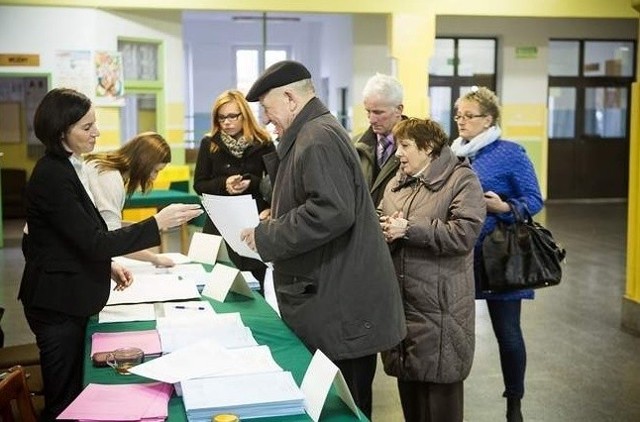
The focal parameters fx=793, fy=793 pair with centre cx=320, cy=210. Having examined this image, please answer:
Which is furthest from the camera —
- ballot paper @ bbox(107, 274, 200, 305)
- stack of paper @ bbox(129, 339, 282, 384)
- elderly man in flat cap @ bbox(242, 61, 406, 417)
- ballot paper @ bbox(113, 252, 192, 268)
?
ballot paper @ bbox(113, 252, 192, 268)

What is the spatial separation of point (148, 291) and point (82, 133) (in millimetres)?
802

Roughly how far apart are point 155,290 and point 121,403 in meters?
1.21

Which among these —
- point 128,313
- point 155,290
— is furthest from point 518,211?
point 128,313

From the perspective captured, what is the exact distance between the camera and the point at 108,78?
32.8ft

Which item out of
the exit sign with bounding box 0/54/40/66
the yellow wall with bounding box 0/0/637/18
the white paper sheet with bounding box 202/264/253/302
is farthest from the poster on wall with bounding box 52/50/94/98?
the white paper sheet with bounding box 202/264/253/302

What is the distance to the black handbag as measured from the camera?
3.25 m

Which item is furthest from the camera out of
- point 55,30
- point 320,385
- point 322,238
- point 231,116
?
point 55,30

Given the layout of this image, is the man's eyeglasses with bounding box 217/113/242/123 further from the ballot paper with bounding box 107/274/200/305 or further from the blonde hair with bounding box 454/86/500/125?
the blonde hair with bounding box 454/86/500/125

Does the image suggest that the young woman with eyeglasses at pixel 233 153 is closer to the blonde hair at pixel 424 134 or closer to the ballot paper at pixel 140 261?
the ballot paper at pixel 140 261

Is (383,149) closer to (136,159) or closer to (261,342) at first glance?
(136,159)

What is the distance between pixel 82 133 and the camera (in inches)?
93.1

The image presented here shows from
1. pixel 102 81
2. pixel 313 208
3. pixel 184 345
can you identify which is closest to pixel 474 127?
pixel 313 208

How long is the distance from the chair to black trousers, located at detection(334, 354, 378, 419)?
0.83 meters

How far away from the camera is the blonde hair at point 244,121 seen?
3742 mm
